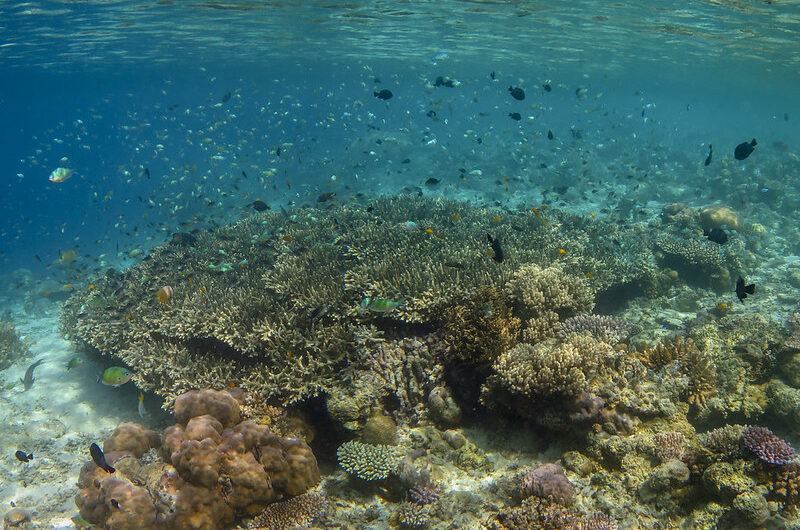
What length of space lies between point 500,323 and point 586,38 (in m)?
34.0

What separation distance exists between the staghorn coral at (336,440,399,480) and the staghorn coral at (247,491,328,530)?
51 cm

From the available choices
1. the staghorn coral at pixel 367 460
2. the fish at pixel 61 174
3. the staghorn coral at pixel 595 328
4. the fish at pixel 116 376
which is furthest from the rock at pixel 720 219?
the fish at pixel 61 174

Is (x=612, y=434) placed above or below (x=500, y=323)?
below

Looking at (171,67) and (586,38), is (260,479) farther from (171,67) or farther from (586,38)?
(171,67)

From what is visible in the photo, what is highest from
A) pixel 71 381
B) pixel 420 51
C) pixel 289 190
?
pixel 420 51

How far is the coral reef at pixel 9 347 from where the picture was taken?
13836 mm

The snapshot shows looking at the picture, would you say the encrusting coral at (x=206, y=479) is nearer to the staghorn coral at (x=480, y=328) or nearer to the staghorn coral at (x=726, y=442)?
the staghorn coral at (x=480, y=328)

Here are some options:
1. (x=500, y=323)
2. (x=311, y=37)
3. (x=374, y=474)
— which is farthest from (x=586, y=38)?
(x=374, y=474)

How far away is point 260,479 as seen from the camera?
5195mm

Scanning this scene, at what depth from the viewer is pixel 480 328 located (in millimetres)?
6371

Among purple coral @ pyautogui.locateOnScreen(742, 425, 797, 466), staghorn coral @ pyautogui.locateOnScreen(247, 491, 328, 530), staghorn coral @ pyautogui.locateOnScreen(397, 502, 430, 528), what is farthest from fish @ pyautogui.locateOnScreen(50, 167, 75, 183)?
purple coral @ pyautogui.locateOnScreen(742, 425, 797, 466)

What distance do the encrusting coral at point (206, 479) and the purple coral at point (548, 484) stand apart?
270 centimetres

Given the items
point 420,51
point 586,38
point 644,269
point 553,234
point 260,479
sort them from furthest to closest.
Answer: point 420,51, point 586,38, point 553,234, point 644,269, point 260,479

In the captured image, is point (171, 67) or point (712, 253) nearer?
point (712, 253)
